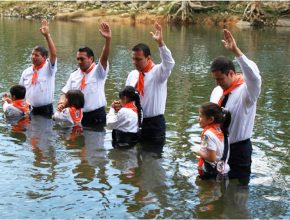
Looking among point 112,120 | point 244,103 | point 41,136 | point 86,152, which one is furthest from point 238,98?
point 41,136

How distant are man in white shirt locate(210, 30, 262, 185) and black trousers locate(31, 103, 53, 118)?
506 cm

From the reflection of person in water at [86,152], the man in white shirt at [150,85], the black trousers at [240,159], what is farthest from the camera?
the man in white shirt at [150,85]

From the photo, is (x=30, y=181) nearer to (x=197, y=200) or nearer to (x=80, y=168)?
(x=80, y=168)

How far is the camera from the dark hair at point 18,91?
10430 millimetres

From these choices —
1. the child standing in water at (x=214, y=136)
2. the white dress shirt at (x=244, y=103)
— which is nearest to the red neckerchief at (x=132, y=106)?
the white dress shirt at (x=244, y=103)

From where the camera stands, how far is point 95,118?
33.2ft

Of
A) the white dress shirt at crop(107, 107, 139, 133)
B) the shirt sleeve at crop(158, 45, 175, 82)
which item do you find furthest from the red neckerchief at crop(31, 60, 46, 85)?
the shirt sleeve at crop(158, 45, 175, 82)

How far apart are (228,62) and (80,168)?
3.10 metres

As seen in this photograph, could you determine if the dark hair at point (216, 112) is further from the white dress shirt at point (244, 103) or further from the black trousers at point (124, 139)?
the black trousers at point (124, 139)

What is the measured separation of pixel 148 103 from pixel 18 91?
348 cm

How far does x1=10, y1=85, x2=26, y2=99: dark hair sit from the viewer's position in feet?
34.2

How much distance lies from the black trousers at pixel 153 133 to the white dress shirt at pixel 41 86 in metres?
2.82

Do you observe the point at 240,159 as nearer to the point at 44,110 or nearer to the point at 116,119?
the point at 116,119

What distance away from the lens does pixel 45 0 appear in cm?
5647
